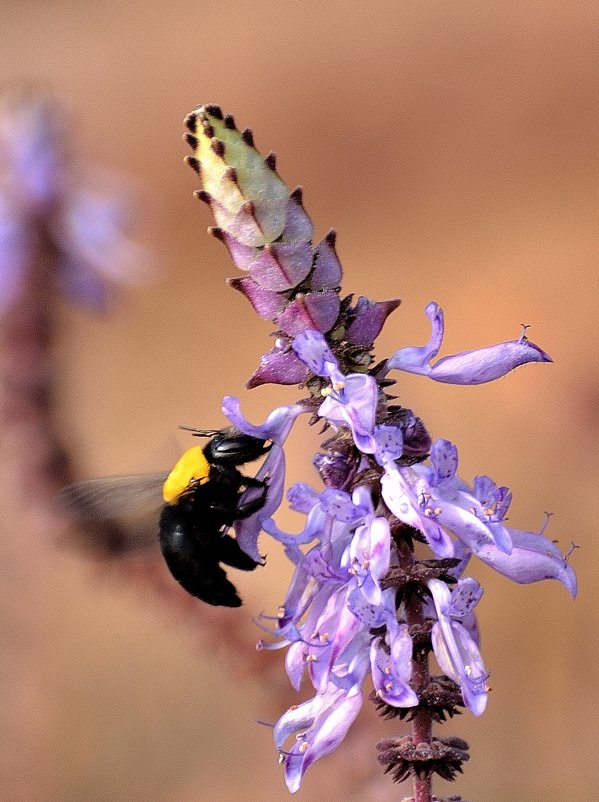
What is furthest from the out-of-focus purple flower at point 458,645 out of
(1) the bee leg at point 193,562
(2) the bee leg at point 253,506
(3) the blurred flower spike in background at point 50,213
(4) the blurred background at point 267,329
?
(3) the blurred flower spike in background at point 50,213

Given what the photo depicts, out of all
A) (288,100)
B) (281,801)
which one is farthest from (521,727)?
(288,100)

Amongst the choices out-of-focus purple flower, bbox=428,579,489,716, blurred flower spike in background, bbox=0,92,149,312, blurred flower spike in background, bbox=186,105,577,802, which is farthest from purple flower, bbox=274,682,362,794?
blurred flower spike in background, bbox=0,92,149,312

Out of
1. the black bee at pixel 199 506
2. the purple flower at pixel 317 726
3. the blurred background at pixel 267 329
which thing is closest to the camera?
the purple flower at pixel 317 726

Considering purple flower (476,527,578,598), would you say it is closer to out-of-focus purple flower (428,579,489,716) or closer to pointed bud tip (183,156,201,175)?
out-of-focus purple flower (428,579,489,716)

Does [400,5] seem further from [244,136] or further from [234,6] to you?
[244,136]

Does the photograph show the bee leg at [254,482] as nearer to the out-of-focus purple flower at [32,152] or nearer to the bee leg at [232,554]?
the bee leg at [232,554]

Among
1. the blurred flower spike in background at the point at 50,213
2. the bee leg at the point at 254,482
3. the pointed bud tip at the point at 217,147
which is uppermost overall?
the blurred flower spike in background at the point at 50,213

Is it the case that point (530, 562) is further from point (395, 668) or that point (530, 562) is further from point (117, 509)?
point (117, 509)

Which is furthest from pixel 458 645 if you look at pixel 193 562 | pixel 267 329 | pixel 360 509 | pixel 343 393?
pixel 267 329
